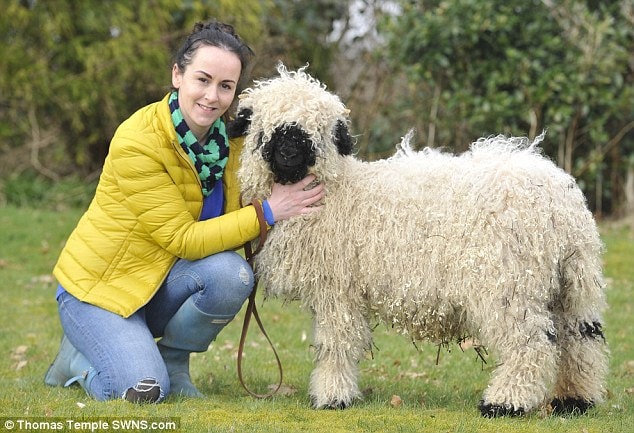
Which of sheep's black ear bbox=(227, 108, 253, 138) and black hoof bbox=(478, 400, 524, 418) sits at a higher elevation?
sheep's black ear bbox=(227, 108, 253, 138)

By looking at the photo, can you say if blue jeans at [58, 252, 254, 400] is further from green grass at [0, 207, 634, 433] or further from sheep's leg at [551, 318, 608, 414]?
sheep's leg at [551, 318, 608, 414]

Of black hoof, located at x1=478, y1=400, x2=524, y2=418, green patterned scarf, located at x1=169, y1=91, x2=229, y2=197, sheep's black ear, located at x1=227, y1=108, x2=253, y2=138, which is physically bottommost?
black hoof, located at x1=478, y1=400, x2=524, y2=418

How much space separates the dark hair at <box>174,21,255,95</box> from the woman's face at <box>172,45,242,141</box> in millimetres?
33

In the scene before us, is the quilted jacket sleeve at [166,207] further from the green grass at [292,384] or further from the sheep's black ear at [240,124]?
the green grass at [292,384]

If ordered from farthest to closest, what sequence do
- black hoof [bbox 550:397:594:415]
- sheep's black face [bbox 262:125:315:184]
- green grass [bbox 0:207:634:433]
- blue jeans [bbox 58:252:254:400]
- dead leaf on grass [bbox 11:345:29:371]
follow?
dead leaf on grass [bbox 11:345:29:371] → blue jeans [bbox 58:252:254:400] → black hoof [bbox 550:397:594:415] → sheep's black face [bbox 262:125:315:184] → green grass [bbox 0:207:634:433]

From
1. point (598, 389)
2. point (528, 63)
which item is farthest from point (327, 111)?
point (528, 63)

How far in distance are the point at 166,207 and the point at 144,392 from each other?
3.14ft

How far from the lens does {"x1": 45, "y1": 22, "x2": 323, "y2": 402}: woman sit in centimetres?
446

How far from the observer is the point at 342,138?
4.44 metres

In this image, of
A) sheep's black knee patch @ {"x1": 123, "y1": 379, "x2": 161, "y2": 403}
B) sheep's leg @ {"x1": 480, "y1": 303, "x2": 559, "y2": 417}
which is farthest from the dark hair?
sheep's leg @ {"x1": 480, "y1": 303, "x2": 559, "y2": 417}

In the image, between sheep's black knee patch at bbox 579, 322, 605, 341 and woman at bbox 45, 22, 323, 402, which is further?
woman at bbox 45, 22, 323, 402

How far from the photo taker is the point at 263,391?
5.10 meters

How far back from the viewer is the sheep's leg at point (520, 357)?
4.09 meters

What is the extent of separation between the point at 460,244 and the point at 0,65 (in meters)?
10.0
